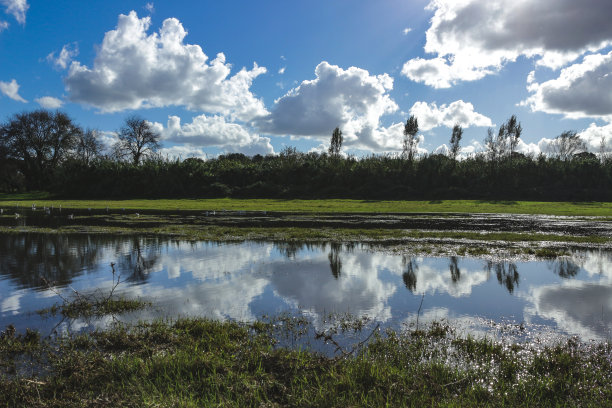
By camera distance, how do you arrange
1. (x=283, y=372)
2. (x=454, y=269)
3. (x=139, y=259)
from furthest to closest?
(x=139, y=259) → (x=454, y=269) → (x=283, y=372)

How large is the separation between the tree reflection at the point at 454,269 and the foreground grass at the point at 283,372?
572 centimetres

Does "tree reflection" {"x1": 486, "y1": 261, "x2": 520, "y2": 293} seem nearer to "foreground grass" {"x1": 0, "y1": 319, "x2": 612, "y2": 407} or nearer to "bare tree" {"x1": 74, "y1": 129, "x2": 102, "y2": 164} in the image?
"foreground grass" {"x1": 0, "y1": 319, "x2": 612, "y2": 407}

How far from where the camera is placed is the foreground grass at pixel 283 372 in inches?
204

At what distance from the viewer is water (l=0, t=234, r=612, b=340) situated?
9.22 m

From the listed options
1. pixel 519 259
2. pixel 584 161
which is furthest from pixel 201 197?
pixel 584 161

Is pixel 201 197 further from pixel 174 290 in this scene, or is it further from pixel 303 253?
pixel 174 290

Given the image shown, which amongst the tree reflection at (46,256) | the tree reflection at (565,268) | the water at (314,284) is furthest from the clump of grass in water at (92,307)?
the tree reflection at (565,268)

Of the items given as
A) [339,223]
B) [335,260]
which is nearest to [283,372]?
[335,260]

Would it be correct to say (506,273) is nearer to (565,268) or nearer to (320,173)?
(565,268)

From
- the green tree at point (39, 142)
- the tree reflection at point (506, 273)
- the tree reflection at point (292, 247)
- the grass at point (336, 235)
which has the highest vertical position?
the green tree at point (39, 142)

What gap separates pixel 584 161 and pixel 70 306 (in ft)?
284

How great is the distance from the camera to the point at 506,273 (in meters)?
14.1

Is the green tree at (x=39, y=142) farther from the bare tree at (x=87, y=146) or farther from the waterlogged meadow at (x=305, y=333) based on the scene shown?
the waterlogged meadow at (x=305, y=333)

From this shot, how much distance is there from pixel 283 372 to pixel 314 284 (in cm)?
628
